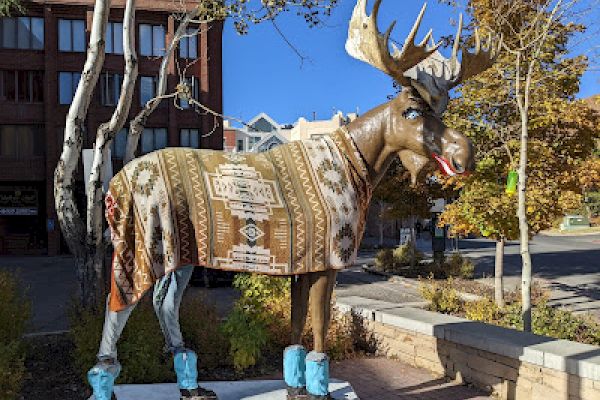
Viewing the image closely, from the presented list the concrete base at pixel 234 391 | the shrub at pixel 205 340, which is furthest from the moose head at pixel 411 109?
the shrub at pixel 205 340

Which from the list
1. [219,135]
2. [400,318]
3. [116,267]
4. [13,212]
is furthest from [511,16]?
[13,212]

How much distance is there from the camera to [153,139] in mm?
30234

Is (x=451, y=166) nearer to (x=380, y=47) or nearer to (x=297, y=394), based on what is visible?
(x=380, y=47)

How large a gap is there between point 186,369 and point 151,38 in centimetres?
2846

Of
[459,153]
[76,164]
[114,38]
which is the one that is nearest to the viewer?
[459,153]

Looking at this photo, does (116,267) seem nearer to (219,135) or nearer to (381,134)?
(381,134)

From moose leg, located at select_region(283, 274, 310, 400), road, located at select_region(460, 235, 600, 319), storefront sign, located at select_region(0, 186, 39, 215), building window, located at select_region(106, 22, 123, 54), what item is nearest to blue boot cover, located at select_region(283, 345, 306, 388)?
moose leg, located at select_region(283, 274, 310, 400)

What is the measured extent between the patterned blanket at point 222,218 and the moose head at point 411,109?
424 mm

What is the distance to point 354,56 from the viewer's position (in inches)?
161

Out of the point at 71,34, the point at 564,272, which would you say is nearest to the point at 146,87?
the point at 71,34

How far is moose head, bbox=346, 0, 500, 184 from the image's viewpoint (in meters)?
3.87

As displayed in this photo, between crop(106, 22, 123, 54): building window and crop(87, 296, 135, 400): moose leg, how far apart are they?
2725 centimetres

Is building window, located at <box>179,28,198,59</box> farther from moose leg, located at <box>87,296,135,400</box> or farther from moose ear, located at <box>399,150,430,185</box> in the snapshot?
moose leg, located at <box>87,296,135,400</box>

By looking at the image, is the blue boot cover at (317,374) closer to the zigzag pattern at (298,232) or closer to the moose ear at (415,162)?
the zigzag pattern at (298,232)
